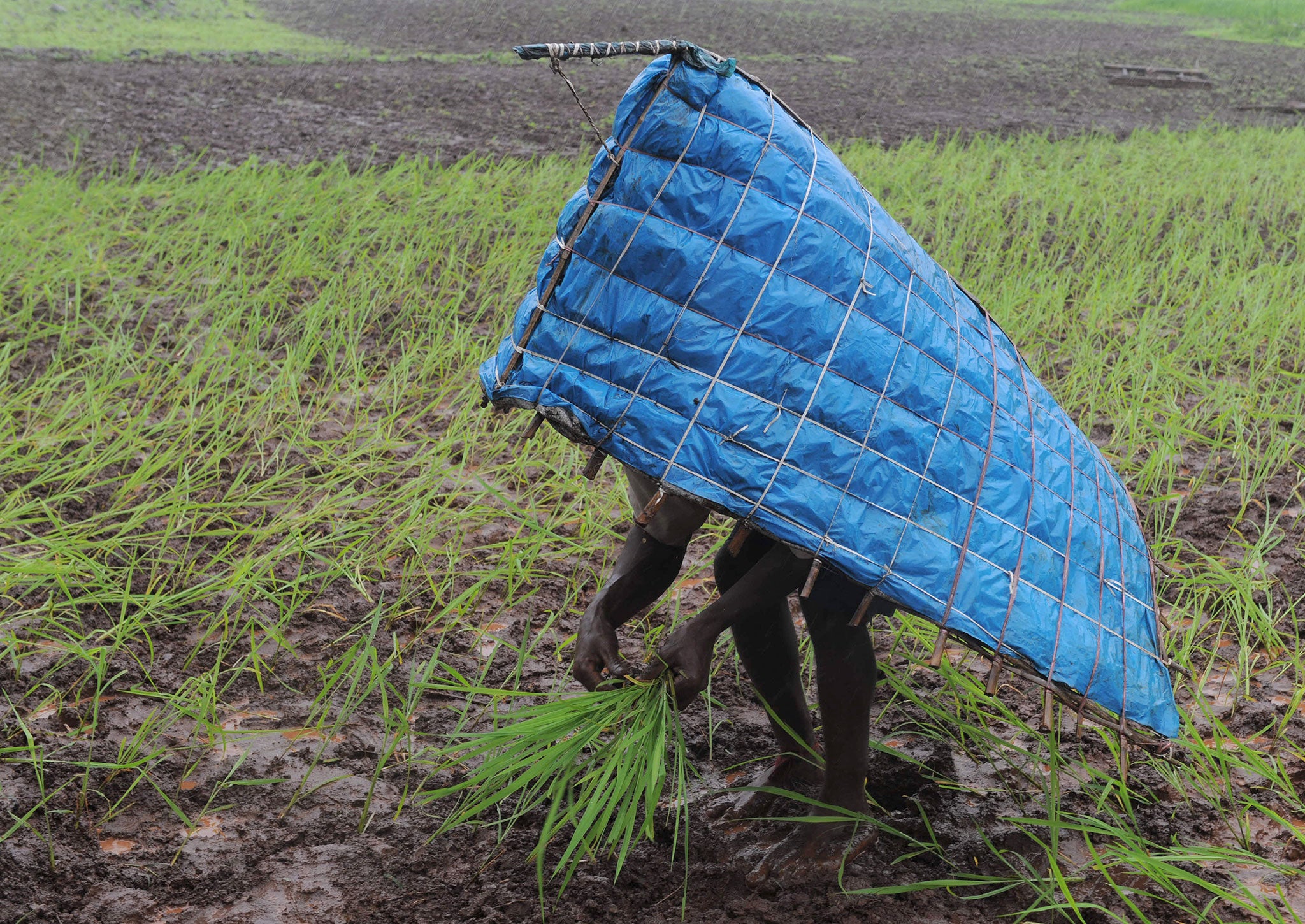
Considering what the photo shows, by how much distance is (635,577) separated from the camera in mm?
1664

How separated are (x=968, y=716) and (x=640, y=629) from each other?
72 cm

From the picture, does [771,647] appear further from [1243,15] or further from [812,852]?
[1243,15]

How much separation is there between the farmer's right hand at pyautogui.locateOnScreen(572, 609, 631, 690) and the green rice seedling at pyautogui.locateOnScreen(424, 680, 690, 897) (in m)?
0.03

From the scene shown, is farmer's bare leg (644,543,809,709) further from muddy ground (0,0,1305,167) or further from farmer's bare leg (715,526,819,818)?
muddy ground (0,0,1305,167)

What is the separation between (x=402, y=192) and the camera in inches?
196

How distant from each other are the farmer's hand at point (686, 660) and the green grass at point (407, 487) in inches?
14.2

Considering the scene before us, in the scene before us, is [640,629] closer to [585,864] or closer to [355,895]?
[585,864]

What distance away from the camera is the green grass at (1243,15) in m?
15.9

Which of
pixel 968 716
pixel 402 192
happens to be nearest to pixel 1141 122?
pixel 402 192

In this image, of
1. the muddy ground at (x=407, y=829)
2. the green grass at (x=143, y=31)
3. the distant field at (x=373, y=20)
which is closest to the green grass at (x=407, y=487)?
the muddy ground at (x=407, y=829)

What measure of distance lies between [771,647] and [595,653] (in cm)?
36

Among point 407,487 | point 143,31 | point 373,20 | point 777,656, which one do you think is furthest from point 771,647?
point 373,20

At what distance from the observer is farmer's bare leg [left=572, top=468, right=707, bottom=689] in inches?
62.7

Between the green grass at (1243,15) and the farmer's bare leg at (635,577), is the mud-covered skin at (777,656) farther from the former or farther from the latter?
the green grass at (1243,15)
